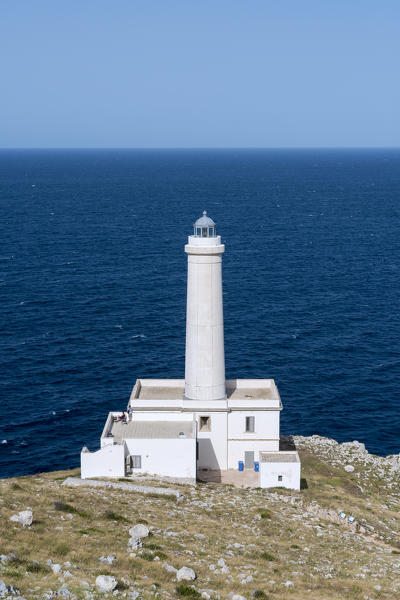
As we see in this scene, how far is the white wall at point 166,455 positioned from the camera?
48562mm

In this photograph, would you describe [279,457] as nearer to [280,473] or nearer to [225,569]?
[280,473]

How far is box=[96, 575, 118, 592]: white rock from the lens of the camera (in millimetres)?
27672

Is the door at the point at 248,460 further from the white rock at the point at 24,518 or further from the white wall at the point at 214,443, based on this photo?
the white rock at the point at 24,518

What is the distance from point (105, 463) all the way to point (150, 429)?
4.86m

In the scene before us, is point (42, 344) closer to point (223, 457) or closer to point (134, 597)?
point (223, 457)

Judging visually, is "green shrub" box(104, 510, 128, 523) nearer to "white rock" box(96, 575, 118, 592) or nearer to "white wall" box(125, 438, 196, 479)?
"white rock" box(96, 575, 118, 592)

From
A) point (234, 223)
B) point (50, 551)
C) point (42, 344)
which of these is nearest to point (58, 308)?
point (42, 344)

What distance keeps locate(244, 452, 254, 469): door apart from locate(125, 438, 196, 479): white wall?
6575mm

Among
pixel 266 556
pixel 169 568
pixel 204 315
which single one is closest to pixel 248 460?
pixel 204 315

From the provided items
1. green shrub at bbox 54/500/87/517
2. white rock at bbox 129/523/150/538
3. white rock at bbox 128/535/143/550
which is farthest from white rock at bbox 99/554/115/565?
green shrub at bbox 54/500/87/517

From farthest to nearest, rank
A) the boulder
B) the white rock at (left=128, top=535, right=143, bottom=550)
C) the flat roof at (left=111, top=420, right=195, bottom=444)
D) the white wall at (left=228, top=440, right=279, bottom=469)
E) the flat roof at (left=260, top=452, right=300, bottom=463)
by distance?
the white wall at (left=228, top=440, right=279, bottom=469)
the flat roof at (left=260, top=452, right=300, bottom=463)
the flat roof at (left=111, top=420, right=195, bottom=444)
the white rock at (left=128, top=535, right=143, bottom=550)
the boulder

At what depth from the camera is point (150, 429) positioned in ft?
169

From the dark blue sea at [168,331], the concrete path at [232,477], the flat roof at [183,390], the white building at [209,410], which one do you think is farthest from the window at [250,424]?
the dark blue sea at [168,331]

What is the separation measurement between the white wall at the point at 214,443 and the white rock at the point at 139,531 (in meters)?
18.2
